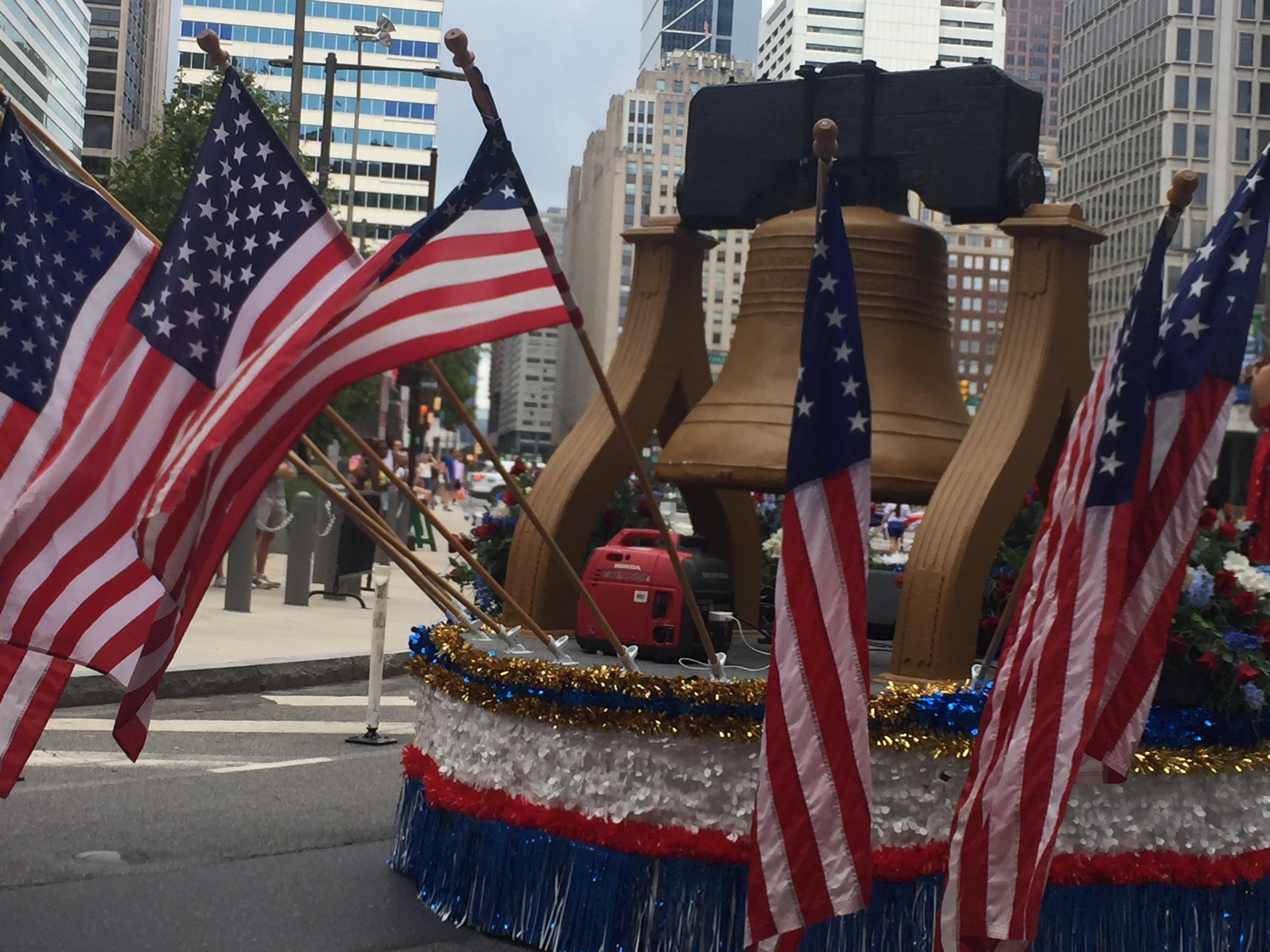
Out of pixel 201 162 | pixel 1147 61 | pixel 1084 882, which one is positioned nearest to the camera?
pixel 1084 882

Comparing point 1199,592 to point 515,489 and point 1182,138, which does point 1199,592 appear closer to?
point 515,489

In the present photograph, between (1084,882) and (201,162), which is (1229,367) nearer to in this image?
(1084,882)

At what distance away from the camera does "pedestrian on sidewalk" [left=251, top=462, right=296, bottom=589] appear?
56.2 ft

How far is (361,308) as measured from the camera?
4609mm

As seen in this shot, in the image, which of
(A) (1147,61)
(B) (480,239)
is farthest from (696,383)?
(A) (1147,61)

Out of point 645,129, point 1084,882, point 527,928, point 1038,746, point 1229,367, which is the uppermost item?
point 645,129

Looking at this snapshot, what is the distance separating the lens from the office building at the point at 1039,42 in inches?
4980

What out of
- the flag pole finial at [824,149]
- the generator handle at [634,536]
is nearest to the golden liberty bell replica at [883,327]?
the generator handle at [634,536]

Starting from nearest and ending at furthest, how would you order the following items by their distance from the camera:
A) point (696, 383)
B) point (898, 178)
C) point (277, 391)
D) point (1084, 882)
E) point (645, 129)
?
1. point (277, 391)
2. point (1084, 882)
3. point (898, 178)
4. point (696, 383)
5. point (645, 129)

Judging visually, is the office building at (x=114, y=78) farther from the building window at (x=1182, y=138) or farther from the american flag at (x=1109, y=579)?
the american flag at (x=1109, y=579)

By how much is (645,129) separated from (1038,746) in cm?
12082

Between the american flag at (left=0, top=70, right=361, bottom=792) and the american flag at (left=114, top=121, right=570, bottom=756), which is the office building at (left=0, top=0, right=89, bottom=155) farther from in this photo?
the american flag at (left=114, top=121, right=570, bottom=756)

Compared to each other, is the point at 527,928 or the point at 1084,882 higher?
the point at 1084,882

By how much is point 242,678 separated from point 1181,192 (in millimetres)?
8966
